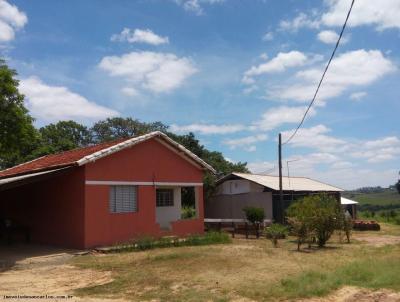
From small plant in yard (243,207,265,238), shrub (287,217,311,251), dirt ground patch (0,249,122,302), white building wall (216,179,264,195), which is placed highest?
white building wall (216,179,264,195)

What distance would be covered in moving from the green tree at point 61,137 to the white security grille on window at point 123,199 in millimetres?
17463

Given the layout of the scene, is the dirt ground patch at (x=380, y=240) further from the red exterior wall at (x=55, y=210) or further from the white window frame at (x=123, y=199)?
the red exterior wall at (x=55, y=210)

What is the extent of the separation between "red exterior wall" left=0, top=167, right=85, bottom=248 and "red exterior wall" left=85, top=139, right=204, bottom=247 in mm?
419

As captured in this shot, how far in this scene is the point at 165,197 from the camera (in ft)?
76.5

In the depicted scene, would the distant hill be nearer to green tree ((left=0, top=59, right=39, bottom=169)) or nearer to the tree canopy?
the tree canopy

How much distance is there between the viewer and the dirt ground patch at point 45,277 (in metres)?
9.93

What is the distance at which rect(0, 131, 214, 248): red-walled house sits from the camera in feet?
54.2

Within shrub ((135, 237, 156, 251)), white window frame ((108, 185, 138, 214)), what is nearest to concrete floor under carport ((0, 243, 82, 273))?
shrub ((135, 237, 156, 251))

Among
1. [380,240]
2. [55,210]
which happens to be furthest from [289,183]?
[55,210]

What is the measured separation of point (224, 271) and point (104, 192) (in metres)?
7.03

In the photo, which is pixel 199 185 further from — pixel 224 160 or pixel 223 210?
pixel 224 160

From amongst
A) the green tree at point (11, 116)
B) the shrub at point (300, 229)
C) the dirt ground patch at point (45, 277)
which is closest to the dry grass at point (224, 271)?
the dirt ground patch at point (45, 277)

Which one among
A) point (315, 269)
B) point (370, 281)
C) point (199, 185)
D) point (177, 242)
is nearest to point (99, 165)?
point (177, 242)

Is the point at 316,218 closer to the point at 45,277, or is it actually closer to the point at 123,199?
the point at 123,199
